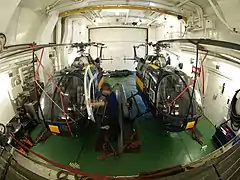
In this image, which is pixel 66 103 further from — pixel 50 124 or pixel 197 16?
pixel 197 16

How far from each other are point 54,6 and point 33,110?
225 cm

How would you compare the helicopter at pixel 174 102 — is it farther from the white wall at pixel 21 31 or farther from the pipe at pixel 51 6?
the white wall at pixel 21 31

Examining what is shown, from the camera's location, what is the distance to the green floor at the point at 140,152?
11.8ft

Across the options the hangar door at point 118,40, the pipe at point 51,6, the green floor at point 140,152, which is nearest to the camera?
the green floor at point 140,152

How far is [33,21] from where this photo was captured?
4656mm

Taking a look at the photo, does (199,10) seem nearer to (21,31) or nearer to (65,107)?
(65,107)

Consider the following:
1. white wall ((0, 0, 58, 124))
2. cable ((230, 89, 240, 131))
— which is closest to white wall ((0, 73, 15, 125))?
white wall ((0, 0, 58, 124))

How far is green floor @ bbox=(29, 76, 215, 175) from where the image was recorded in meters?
3.59

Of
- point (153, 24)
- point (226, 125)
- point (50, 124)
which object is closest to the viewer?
point (50, 124)

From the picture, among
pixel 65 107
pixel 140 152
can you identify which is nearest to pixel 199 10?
pixel 140 152

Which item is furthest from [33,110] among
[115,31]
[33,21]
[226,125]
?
[115,31]

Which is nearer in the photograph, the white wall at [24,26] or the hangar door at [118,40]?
the white wall at [24,26]

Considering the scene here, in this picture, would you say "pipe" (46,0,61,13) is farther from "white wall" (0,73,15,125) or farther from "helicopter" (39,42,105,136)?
"white wall" (0,73,15,125)

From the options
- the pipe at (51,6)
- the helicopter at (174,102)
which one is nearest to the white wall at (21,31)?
the pipe at (51,6)
